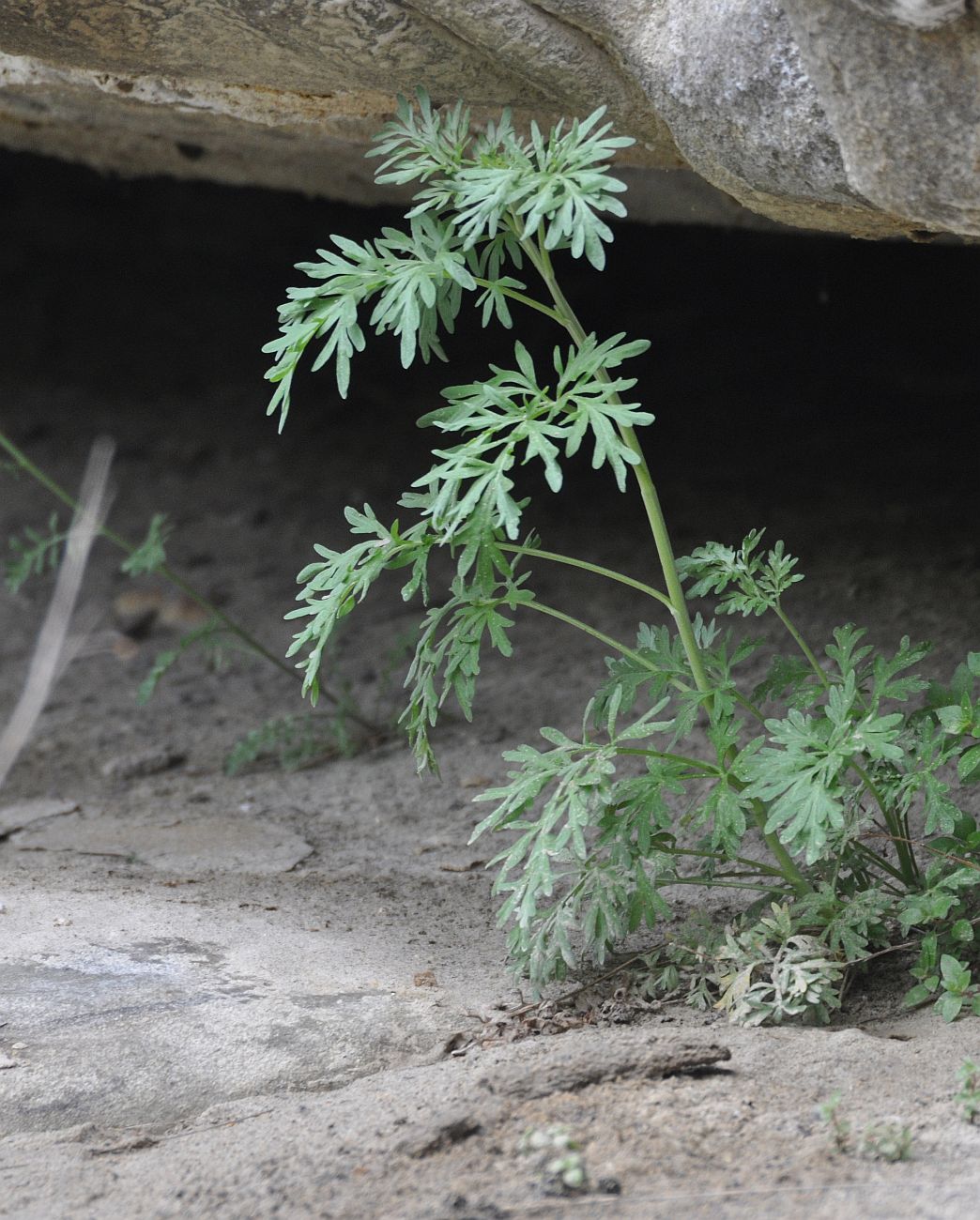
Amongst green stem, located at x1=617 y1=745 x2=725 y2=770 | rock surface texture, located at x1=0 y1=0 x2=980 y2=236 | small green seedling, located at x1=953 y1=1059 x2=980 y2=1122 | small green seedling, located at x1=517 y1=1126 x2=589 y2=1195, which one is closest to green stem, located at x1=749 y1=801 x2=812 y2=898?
green stem, located at x1=617 y1=745 x2=725 y2=770

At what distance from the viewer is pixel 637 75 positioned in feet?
8.58

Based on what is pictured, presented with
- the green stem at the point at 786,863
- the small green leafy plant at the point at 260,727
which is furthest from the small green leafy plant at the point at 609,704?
the small green leafy plant at the point at 260,727

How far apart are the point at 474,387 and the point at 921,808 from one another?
162cm

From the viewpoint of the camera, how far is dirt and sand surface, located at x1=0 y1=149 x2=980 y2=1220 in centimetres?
192

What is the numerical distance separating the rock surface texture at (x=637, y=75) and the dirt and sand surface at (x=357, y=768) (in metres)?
1.52

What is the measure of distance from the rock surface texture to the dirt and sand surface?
4.98 ft

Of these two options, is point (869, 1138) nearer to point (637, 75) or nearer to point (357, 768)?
point (637, 75)

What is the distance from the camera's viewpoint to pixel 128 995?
2.47m

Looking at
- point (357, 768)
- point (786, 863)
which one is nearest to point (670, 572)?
point (786, 863)

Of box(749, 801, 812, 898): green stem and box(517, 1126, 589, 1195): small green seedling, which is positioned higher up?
box(749, 801, 812, 898): green stem

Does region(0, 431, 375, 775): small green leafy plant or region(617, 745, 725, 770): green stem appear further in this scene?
region(0, 431, 375, 775): small green leafy plant

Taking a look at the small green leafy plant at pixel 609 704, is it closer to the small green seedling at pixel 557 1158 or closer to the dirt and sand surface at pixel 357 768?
the dirt and sand surface at pixel 357 768

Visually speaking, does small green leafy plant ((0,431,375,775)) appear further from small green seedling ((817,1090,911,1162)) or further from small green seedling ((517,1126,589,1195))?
small green seedling ((817,1090,911,1162))

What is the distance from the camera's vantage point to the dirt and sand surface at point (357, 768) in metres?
Answer: 1.92
